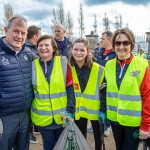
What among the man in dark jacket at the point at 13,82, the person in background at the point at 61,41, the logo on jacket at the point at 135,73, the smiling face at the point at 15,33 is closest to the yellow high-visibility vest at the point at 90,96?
the logo on jacket at the point at 135,73

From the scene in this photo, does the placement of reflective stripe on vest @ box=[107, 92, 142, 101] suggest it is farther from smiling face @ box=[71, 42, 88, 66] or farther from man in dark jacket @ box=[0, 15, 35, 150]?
man in dark jacket @ box=[0, 15, 35, 150]

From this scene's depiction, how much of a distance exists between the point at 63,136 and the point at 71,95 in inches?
20.5

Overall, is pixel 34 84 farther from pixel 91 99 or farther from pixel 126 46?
pixel 126 46

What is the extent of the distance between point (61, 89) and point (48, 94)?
0.16 metres

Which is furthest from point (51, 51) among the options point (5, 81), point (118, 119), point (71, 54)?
point (118, 119)

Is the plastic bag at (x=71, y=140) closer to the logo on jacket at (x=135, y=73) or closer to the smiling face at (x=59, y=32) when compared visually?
the logo on jacket at (x=135, y=73)

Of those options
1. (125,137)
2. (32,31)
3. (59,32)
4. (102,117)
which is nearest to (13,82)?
(102,117)

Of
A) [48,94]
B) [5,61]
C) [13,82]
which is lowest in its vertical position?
[48,94]

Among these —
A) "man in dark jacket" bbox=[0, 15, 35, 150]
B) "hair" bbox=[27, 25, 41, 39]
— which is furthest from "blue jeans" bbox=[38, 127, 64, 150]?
"hair" bbox=[27, 25, 41, 39]

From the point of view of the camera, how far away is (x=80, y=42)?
295cm

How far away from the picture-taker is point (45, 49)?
8.73 ft

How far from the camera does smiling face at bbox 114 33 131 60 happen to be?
2.48 m

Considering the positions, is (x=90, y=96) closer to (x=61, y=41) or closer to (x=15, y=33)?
(x=15, y=33)

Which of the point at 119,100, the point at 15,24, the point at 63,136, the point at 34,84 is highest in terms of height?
the point at 15,24
